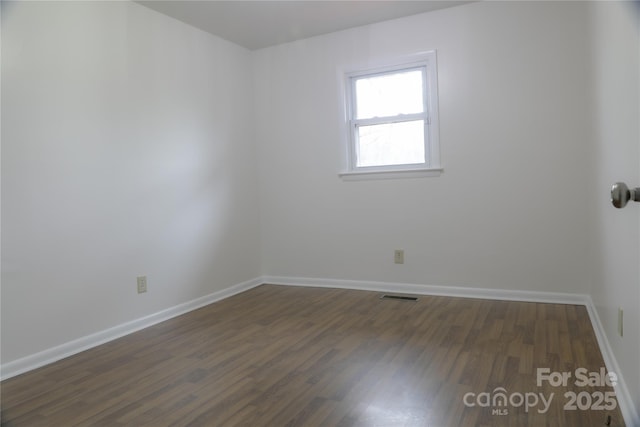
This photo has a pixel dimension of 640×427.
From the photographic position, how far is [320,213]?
4254mm

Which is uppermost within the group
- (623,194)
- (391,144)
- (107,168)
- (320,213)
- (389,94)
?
(389,94)

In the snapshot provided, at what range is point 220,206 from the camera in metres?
4.01

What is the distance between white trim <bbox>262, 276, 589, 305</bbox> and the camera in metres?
3.33

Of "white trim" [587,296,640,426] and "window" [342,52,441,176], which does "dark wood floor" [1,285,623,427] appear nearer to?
"white trim" [587,296,640,426]

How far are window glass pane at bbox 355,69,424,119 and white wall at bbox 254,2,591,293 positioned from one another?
20 cm

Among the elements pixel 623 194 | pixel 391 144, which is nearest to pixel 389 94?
→ pixel 391 144

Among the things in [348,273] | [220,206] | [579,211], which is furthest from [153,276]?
[579,211]

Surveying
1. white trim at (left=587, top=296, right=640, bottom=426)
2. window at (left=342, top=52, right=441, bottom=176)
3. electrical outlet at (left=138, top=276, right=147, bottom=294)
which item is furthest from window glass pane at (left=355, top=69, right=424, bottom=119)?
electrical outlet at (left=138, top=276, right=147, bottom=294)

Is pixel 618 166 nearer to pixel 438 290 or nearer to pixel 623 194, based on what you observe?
pixel 623 194

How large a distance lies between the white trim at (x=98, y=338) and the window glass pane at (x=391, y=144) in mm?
1859

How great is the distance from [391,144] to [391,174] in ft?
0.95

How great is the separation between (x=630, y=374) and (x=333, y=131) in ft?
10.1

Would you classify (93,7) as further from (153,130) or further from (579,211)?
(579,211)

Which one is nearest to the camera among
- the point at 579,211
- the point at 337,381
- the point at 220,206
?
the point at 337,381
